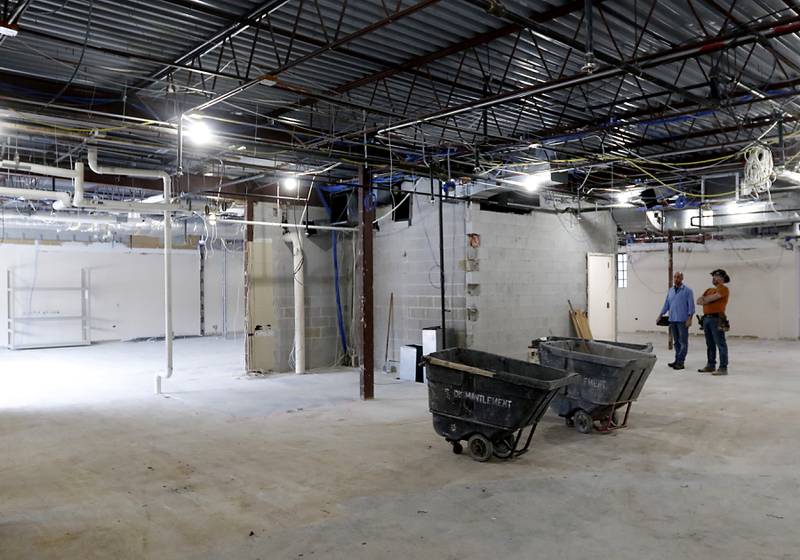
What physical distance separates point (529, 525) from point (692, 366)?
285 inches

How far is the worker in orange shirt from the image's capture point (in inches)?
338

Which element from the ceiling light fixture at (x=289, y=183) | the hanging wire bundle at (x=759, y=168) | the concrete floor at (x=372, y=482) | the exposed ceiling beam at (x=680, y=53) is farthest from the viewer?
the ceiling light fixture at (x=289, y=183)

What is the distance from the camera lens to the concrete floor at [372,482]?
3178 mm

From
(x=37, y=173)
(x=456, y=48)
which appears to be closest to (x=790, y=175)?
(x=456, y=48)

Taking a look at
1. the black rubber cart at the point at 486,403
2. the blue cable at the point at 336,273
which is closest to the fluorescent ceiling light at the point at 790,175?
the black rubber cart at the point at 486,403

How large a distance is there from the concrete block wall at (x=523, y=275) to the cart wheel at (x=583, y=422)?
293cm

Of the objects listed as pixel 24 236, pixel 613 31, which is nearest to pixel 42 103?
pixel 613 31

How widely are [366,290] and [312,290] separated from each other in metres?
2.56

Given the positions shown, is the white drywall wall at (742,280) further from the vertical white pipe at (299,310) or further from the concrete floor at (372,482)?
the vertical white pipe at (299,310)

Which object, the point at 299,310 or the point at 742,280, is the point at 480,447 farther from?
the point at 742,280

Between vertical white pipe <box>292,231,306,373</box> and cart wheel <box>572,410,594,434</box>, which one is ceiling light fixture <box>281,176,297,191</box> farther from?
cart wheel <box>572,410,594,434</box>

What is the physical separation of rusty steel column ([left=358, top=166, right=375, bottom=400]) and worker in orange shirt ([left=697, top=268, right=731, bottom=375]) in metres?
4.91

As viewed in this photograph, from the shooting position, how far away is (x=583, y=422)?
17.8 ft

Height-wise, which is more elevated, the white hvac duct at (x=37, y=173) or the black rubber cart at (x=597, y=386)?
the white hvac duct at (x=37, y=173)
